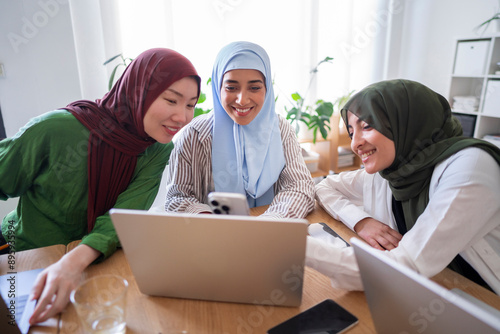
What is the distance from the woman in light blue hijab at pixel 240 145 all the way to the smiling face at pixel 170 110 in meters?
0.20

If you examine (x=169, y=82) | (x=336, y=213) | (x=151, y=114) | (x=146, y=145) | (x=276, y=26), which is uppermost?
(x=276, y=26)

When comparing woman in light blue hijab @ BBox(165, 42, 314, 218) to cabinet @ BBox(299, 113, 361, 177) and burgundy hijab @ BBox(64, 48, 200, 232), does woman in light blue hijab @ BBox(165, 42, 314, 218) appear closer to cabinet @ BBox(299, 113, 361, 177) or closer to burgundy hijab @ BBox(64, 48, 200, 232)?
burgundy hijab @ BBox(64, 48, 200, 232)

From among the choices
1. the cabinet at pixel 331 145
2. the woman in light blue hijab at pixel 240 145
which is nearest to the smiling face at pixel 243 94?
the woman in light blue hijab at pixel 240 145

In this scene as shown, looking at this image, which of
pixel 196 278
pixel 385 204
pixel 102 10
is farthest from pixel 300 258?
pixel 102 10

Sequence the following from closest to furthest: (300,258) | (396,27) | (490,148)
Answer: (300,258)
(490,148)
(396,27)

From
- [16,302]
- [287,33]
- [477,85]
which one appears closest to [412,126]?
[16,302]

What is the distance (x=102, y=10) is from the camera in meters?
2.29

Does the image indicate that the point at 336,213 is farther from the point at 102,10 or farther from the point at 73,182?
the point at 102,10

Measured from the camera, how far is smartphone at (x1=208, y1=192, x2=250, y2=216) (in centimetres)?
64

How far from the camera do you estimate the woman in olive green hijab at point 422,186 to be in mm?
817

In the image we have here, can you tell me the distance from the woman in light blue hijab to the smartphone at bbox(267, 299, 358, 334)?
0.64 metres

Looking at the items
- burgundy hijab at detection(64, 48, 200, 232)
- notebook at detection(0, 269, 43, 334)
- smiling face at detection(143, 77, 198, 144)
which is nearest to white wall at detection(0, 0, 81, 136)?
burgundy hijab at detection(64, 48, 200, 232)

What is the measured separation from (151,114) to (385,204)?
931mm

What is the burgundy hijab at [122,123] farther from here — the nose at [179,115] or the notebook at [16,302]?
the notebook at [16,302]
